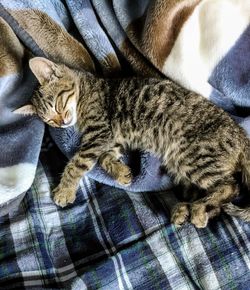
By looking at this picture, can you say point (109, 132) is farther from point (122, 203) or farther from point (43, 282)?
point (43, 282)

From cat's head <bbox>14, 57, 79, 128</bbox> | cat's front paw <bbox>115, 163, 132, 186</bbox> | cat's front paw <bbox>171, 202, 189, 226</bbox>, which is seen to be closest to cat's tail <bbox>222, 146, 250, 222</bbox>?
cat's front paw <bbox>171, 202, 189, 226</bbox>

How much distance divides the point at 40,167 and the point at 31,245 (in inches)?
11.4

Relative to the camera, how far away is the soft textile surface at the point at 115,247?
1.17 m

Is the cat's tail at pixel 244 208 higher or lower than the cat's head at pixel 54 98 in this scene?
higher

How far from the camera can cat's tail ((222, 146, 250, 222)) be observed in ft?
3.95

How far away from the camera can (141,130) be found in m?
1.39

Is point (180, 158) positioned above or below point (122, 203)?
above

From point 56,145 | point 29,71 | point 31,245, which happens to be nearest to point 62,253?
point 31,245

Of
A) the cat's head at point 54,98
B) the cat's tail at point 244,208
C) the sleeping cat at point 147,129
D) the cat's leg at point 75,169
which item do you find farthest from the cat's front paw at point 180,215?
the cat's head at point 54,98

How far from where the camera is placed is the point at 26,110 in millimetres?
1438

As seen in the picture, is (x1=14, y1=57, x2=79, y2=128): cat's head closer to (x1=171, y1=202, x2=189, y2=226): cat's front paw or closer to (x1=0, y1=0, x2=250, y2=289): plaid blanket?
(x1=0, y1=0, x2=250, y2=289): plaid blanket

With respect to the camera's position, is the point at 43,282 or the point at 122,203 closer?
the point at 43,282

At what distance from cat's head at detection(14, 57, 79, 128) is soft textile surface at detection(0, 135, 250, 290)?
0.83ft

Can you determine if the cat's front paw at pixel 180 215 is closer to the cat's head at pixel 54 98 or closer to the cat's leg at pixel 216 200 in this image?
the cat's leg at pixel 216 200
